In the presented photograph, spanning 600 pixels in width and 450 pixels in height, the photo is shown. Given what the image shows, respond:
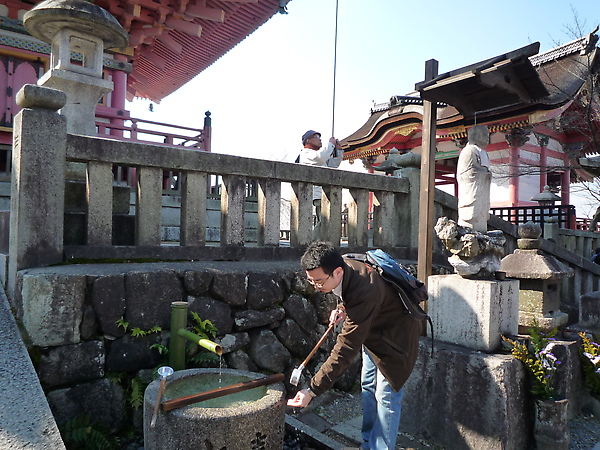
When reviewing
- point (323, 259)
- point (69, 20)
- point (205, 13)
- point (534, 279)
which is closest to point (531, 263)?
point (534, 279)

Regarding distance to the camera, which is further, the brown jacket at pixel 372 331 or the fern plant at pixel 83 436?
the fern plant at pixel 83 436

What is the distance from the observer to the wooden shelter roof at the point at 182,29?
30.6 ft

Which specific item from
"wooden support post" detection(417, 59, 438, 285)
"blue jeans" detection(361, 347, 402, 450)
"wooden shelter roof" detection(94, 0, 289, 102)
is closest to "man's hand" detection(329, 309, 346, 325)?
"blue jeans" detection(361, 347, 402, 450)

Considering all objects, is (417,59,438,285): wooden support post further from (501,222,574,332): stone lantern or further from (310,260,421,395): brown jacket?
(310,260,421,395): brown jacket

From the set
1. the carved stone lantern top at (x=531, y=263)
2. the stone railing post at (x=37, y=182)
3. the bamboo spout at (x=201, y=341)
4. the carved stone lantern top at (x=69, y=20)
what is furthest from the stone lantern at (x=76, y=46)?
the carved stone lantern top at (x=531, y=263)

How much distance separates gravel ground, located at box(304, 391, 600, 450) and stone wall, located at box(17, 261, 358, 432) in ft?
1.35

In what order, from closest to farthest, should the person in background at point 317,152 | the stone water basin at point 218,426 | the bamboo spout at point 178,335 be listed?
the stone water basin at point 218,426
the bamboo spout at point 178,335
the person in background at point 317,152

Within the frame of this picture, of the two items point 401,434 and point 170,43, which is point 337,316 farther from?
point 170,43

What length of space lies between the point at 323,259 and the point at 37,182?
229 centimetres

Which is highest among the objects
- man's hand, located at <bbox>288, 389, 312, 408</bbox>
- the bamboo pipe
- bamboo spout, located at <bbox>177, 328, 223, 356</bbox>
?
bamboo spout, located at <bbox>177, 328, 223, 356</bbox>

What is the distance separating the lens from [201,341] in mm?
2652

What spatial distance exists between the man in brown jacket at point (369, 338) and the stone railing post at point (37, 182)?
2.07 metres

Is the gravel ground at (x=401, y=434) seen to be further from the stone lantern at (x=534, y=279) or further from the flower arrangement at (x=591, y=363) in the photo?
the stone lantern at (x=534, y=279)

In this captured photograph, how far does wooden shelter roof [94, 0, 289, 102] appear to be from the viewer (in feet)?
30.6
